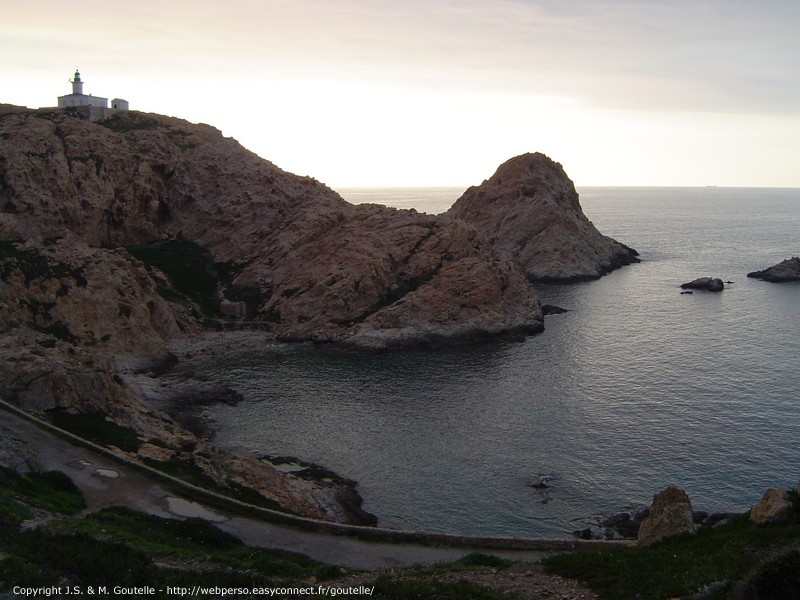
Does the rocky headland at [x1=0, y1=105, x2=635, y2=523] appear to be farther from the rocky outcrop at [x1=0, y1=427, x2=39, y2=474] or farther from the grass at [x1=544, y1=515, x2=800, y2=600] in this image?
the grass at [x1=544, y1=515, x2=800, y2=600]

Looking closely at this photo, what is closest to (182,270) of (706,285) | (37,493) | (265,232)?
(265,232)

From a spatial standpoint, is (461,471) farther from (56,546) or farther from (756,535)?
(56,546)

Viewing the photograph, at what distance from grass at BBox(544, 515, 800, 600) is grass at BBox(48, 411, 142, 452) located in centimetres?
2697

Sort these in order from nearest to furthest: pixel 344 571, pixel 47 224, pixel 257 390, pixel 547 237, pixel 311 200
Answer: pixel 344 571
pixel 257 390
pixel 47 224
pixel 311 200
pixel 547 237

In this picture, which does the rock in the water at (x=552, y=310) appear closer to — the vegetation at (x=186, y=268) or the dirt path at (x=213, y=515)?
the vegetation at (x=186, y=268)

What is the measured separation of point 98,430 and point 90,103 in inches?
3559

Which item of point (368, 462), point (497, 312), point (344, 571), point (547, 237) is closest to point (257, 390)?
point (368, 462)

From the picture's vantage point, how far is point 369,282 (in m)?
89.8

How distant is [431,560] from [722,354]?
56.2 metres

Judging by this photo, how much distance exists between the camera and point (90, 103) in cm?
11525

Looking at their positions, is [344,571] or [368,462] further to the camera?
[368,462]

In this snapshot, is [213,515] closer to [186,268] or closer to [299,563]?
[299,563]

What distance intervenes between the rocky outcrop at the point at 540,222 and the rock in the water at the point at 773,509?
105 m

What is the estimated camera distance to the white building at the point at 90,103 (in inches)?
4373
